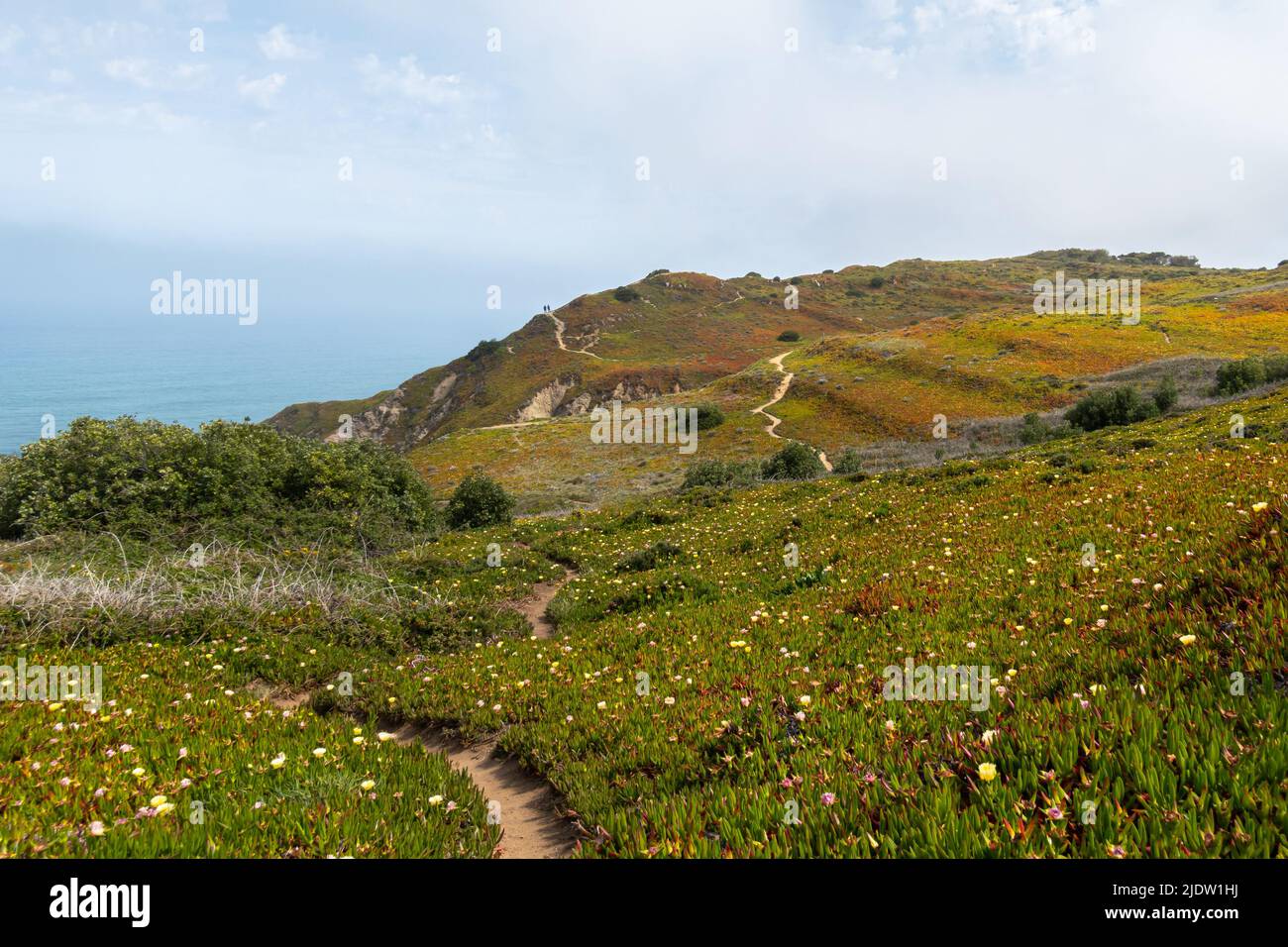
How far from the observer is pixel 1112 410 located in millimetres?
35344

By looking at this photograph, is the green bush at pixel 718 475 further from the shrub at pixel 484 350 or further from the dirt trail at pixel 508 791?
the shrub at pixel 484 350

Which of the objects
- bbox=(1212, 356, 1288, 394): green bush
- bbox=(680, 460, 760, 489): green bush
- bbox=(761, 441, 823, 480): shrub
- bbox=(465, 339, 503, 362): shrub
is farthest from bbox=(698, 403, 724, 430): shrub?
bbox=(465, 339, 503, 362): shrub

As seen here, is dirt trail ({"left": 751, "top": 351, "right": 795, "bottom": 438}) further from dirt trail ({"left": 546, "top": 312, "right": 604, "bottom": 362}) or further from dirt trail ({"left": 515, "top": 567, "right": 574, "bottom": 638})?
dirt trail ({"left": 515, "top": 567, "right": 574, "bottom": 638})

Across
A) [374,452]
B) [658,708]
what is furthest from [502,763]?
[374,452]

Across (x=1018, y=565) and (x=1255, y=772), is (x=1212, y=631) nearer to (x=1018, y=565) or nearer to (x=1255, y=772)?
(x=1255, y=772)

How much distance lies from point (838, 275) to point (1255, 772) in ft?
633

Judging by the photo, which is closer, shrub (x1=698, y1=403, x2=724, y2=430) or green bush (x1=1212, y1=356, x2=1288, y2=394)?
green bush (x1=1212, y1=356, x2=1288, y2=394)

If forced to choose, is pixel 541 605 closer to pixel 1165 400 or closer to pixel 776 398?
pixel 1165 400

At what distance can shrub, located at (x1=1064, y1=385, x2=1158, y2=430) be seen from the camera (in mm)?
34219

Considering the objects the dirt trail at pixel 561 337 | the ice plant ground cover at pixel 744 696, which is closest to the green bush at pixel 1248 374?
the ice plant ground cover at pixel 744 696

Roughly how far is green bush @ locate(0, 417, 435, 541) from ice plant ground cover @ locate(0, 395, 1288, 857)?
461 centimetres

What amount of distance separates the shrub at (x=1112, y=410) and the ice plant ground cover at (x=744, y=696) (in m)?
27.1

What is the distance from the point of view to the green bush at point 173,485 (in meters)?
16.5

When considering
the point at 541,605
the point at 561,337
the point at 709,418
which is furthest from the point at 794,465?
the point at 561,337
